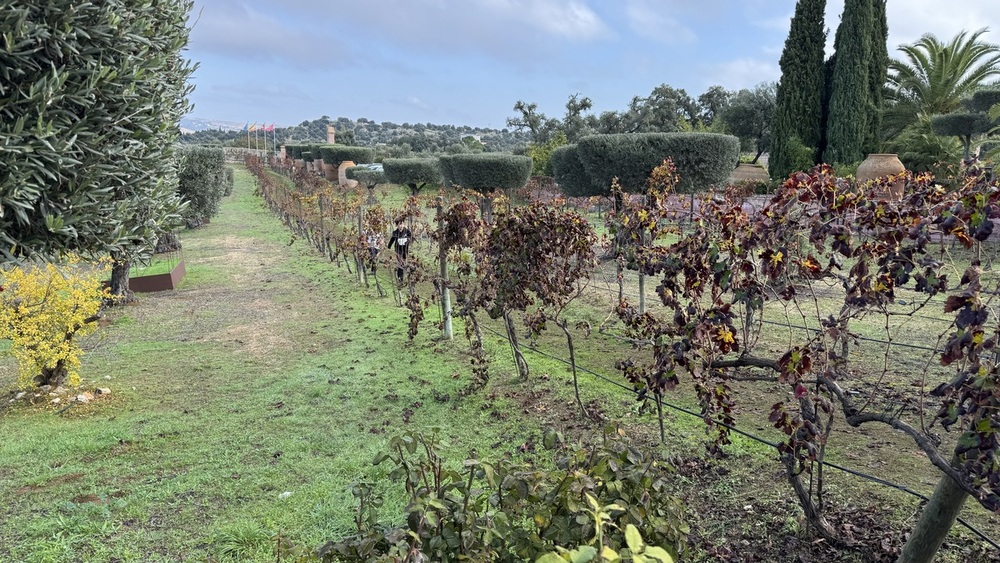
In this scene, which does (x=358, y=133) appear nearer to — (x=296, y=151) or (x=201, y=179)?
(x=296, y=151)

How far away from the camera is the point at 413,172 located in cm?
2652

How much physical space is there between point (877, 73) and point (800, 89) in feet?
9.04

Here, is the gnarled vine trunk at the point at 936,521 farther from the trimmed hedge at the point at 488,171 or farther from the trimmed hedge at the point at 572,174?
the trimmed hedge at the point at 488,171

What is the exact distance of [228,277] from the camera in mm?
12047

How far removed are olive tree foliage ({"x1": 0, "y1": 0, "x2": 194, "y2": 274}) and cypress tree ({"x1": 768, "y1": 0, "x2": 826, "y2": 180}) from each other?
2433cm

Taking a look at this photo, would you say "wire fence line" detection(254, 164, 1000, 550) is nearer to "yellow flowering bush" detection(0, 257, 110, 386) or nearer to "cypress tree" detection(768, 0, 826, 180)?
"yellow flowering bush" detection(0, 257, 110, 386)

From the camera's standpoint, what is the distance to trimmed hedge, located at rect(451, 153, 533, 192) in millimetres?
19609

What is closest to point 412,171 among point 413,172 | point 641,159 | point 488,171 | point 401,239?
point 413,172

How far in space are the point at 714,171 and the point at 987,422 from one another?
41.9 feet

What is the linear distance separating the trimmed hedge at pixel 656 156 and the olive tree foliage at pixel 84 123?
10863 millimetres

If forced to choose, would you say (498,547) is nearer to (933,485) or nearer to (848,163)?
(933,485)

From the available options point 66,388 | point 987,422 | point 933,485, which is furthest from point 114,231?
point 933,485

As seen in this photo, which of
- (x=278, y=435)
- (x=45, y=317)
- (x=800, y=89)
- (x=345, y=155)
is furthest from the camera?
(x=345, y=155)

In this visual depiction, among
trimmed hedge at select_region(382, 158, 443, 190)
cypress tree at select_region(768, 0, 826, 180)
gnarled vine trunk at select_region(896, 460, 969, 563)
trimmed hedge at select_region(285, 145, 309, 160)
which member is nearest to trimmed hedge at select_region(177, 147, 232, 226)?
trimmed hedge at select_region(382, 158, 443, 190)
